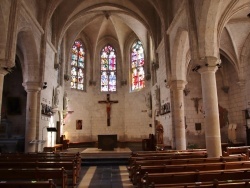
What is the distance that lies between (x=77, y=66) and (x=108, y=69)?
3460 millimetres

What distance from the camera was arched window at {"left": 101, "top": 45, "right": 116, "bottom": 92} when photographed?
26062 millimetres

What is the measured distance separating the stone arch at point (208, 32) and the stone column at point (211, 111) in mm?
417

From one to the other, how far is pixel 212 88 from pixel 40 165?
6.92 m

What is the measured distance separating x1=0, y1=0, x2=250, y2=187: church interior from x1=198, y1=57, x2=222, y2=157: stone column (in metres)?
0.04

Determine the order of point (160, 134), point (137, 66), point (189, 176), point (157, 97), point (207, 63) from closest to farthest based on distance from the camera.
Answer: point (189, 176), point (207, 63), point (160, 134), point (157, 97), point (137, 66)

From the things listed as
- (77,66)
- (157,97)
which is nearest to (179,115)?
(157,97)

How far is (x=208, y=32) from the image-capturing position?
32.6 ft

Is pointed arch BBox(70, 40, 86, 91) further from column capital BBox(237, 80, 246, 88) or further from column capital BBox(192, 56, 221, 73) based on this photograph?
column capital BBox(192, 56, 221, 73)

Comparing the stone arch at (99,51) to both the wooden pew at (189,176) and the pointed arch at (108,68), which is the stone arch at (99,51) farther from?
the wooden pew at (189,176)

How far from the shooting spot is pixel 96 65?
2609 cm

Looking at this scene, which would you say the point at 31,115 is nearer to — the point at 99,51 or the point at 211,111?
the point at 211,111

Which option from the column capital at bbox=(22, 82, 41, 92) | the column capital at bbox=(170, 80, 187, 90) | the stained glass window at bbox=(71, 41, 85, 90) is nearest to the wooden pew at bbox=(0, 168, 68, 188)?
the column capital at bbox=(22, 82, 41, 92)

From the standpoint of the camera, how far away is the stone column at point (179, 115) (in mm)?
13950

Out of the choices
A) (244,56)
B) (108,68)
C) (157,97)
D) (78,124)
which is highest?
(108,68)
